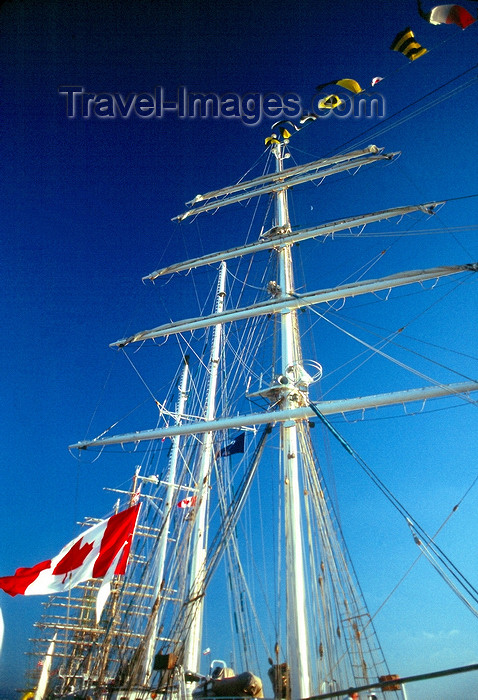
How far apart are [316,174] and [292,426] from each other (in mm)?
12118

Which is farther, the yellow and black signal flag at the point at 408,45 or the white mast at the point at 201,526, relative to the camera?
the white mast at the point at 201,526

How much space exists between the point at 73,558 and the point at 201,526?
769cm

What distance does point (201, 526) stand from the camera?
19.4 m

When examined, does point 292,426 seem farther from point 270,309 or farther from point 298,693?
point 298,693

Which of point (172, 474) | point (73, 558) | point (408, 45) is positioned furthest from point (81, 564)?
point (408, 45)

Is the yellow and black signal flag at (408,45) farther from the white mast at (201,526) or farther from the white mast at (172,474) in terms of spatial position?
the white mast at (172,474)

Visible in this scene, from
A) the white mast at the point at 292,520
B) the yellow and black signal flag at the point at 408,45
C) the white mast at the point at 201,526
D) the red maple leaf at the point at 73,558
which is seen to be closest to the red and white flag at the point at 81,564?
the red maple leaf at the point at 73,558

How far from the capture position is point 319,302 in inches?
612

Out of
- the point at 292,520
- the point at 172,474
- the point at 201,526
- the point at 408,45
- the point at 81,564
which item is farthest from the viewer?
the point at 172,474

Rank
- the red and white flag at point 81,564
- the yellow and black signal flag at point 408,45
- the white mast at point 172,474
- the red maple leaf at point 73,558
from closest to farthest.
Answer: the yellow and black signal flag at point 408,45 → the red and white flag at point 81,564 → the red maple leaf at point 73,558 → the white mast at point 172,474

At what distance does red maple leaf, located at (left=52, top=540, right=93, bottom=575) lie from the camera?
40.6ft

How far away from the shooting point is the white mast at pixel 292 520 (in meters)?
9.40

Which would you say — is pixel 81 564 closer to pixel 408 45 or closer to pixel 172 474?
pixel 172 474

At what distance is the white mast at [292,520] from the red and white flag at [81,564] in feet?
15.4
